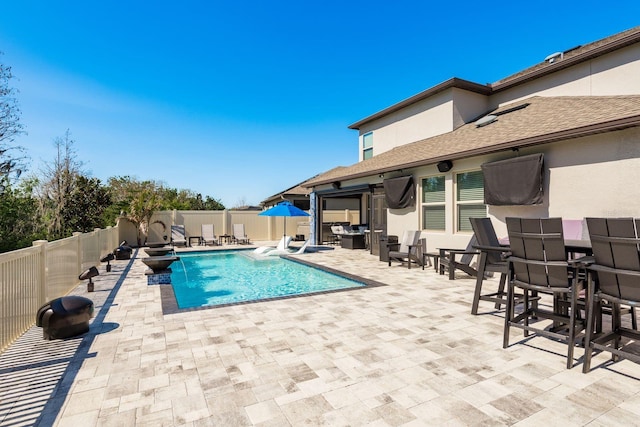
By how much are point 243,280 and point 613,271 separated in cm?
850

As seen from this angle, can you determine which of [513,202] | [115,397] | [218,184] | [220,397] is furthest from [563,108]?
[218,184]

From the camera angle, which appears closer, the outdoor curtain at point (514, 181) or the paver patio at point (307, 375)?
the paver patio at point (307, 375)

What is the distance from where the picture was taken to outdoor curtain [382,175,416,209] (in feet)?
36.2

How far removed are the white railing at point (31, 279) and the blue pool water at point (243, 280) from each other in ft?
7.63

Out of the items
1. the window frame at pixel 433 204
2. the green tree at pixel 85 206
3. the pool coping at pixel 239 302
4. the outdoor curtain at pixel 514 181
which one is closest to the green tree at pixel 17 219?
the green tree at pixel 85 206

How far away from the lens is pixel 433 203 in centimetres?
1043

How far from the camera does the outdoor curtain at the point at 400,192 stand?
1105 cm

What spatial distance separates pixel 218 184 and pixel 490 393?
168ft

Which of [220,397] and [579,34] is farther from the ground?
[579,34]

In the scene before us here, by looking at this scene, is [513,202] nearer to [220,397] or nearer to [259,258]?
[220,397]

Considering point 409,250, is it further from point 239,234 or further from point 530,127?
point 239,234

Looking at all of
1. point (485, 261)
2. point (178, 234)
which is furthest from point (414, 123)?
point (178, 234)

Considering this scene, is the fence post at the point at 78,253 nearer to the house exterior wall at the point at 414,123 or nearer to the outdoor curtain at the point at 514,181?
the outdoor curtain at the point at 514,181

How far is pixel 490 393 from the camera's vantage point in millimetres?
2832
